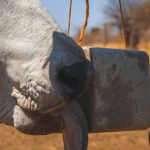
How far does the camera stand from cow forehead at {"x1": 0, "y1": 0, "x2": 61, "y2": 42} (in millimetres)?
1581

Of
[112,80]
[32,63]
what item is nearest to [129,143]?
[112,80]

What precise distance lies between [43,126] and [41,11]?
329mm

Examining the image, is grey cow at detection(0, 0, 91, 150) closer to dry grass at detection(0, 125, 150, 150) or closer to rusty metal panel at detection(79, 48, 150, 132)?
rusty metal panel at detection(79, 48, 150, 132)

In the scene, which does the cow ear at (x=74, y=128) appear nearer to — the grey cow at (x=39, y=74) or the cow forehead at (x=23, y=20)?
the grey cow at (x=39, y=74)

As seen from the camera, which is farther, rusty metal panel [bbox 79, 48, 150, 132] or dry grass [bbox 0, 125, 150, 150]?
dry grass [bbox 0, 125, 150, 150]

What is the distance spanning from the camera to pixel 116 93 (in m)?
1.90

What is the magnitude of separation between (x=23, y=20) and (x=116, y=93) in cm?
46

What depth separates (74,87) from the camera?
4.87 ft

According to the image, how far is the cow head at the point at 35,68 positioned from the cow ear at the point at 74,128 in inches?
1.1

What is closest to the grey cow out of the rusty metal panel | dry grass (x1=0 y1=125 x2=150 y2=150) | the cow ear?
the cow ear

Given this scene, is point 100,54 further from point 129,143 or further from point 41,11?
point 129,143

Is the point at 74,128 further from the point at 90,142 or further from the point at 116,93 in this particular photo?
the point at 90,142

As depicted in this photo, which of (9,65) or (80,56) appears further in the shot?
(9,65)

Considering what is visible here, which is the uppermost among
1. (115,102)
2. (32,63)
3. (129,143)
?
(32,63)
